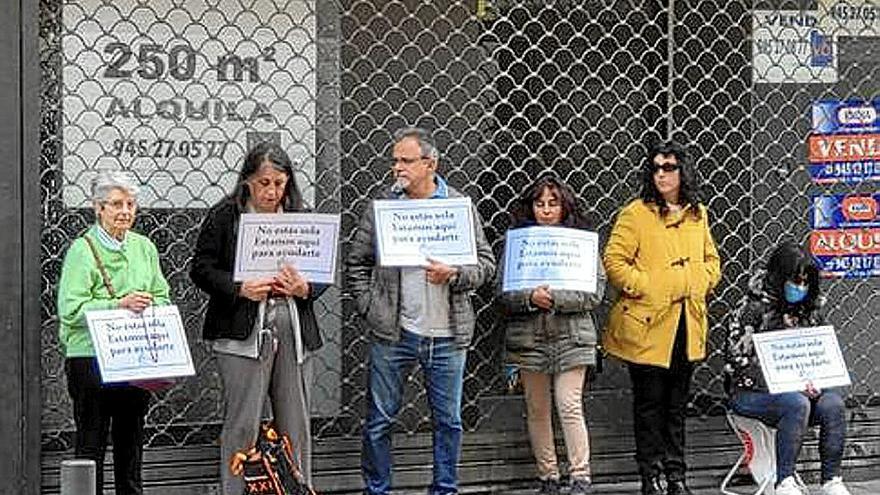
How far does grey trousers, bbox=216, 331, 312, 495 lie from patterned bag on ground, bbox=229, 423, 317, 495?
0.17 meters

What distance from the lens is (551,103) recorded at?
8906 millimetres

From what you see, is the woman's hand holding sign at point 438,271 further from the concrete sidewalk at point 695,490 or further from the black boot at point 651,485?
the black boot at point 651,485

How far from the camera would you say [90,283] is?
287 inches

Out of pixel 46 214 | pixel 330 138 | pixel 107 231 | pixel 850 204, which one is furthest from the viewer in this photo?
pixel 850 204

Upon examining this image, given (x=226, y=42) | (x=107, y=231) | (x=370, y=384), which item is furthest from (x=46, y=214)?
(x=370, y=384)

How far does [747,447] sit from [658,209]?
55.6 inches

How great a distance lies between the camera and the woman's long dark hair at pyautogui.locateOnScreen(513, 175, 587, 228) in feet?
27.3

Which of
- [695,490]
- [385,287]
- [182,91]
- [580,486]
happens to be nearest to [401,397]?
[385,287]

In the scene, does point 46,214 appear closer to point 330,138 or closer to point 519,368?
point 330,138

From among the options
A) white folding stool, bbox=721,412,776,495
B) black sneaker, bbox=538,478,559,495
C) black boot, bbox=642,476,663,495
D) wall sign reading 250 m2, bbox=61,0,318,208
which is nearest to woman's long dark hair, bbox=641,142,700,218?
white folding stool, bbox=721,412,776,495

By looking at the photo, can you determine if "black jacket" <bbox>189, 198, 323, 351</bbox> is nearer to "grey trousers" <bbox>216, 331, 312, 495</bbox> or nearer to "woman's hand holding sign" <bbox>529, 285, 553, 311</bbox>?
"grey trousers" <bbox>216, 331, 312, 495</bbox>

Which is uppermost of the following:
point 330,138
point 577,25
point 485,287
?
point 577,25

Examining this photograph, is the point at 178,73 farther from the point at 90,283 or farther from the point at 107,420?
the point at 107,420

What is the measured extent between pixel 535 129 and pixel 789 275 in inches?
61.9
